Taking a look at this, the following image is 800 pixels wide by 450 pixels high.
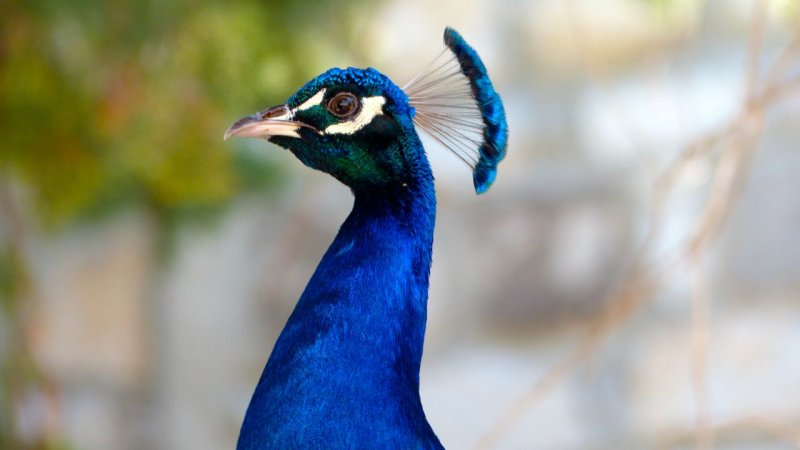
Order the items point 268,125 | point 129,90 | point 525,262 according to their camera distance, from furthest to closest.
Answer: point 525,262, point 129,90, point 268,125

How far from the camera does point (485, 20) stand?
6.89 feet

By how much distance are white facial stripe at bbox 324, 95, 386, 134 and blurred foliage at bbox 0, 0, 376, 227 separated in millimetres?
788

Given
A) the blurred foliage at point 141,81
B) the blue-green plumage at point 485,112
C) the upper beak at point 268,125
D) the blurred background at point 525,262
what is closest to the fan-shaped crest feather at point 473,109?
the blue-green plumage at point 485,112

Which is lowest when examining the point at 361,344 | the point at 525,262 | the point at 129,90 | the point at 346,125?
the point at 361,344

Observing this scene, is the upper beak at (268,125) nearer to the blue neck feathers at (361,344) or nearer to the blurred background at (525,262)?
the blue neck feathers at (361,344)

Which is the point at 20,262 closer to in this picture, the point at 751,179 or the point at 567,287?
the point at 567,287

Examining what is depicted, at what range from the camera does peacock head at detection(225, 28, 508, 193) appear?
64cm

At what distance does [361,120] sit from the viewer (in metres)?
0.65

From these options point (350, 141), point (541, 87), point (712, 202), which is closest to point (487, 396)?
point (541, 87)

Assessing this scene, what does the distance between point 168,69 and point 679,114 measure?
3.52 ft

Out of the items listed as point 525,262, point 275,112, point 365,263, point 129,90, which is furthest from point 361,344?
point 525,262

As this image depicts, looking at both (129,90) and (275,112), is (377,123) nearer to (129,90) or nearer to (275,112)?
(275,112)

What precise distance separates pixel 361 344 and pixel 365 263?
0.05 meters

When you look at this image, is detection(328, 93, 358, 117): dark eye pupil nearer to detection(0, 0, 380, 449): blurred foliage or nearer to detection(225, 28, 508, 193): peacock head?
detection(225, 28, 508, 193): peacock head
